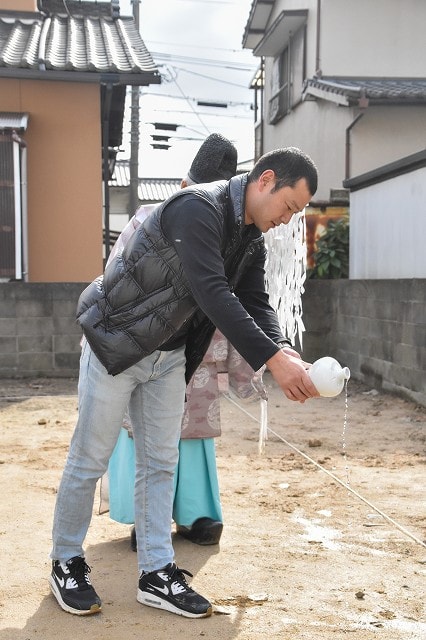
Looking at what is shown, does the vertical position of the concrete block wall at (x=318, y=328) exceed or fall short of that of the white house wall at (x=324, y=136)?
it falls short

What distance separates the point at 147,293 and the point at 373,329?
610cm

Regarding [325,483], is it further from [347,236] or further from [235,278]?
[347,236]

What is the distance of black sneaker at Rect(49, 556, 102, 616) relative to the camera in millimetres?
2957

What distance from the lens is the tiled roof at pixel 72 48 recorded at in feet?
31.3

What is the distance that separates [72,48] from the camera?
1040 centimetres

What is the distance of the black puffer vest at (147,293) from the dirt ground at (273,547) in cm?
98

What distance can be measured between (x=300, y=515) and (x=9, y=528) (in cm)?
149

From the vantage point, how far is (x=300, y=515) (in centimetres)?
426

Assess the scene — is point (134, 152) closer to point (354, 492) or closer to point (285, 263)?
point (285, 263)

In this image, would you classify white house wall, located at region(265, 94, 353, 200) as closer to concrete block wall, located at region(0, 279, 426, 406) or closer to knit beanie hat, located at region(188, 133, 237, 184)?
concrete block wall, located at region(0, 279, 426, 406)

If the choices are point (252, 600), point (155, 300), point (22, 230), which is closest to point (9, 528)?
point (252, 600)

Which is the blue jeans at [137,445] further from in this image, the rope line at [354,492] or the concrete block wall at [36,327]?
the concrete block wall at [36,327]

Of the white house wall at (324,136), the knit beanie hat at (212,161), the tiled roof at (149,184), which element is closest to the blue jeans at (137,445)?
the knit beanie hat at (212,161)

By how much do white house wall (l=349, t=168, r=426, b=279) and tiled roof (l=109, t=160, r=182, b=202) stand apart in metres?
22.5
